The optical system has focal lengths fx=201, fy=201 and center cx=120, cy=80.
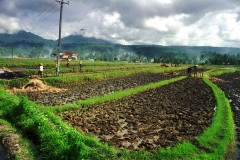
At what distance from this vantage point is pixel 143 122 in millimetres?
10797

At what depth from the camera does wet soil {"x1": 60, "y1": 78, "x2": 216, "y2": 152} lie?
8.45 metres

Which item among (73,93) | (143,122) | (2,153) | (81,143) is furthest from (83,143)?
(73,93)

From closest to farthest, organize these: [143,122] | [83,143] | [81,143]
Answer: [81,143] < [83,143] < [143,122]

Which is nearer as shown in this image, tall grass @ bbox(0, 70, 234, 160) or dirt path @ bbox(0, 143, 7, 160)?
tall grass @ bbox(0, 70, 234, 160)

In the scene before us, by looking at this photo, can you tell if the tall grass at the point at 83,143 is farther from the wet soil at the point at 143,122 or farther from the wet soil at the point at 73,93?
the wet soil at the point at 73,93

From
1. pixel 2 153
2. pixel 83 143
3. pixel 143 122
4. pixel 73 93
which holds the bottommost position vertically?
pixel 2 153

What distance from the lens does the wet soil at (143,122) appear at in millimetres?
8445

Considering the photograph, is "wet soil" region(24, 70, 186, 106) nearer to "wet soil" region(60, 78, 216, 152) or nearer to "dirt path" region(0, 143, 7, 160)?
"wet soil" region(60, 78, 216, 152)

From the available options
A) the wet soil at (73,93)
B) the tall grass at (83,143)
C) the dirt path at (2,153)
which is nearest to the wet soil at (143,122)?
the tall grass at (83,143)

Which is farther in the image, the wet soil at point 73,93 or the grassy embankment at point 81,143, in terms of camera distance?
the wet soil at point 73,93

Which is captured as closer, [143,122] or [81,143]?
[81,143]

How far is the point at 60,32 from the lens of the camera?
24625 millimetres

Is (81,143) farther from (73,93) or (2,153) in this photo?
(73,93)

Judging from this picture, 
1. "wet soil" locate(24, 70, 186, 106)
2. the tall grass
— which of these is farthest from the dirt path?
"wet soil" locate(24, 70, 186, 106)
